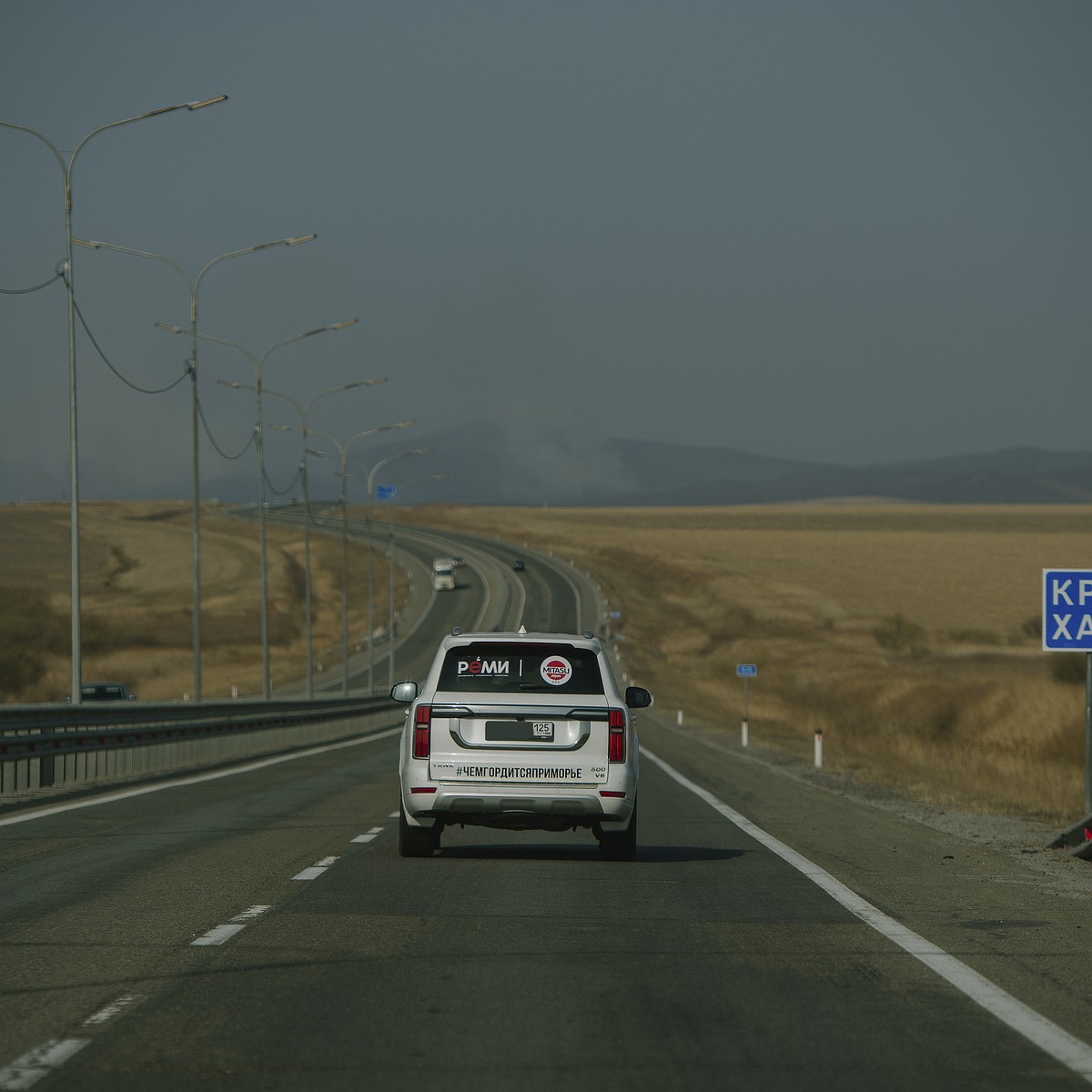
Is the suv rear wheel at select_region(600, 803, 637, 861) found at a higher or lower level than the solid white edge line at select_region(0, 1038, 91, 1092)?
lower

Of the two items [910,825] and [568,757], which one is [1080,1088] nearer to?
[568,757]

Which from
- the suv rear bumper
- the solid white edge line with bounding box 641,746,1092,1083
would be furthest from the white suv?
the solid white edge line with bounding box 641,746,1092,1083

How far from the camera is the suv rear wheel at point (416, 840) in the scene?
48.0ft

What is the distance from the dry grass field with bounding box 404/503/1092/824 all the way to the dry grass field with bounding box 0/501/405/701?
1910 centimetres

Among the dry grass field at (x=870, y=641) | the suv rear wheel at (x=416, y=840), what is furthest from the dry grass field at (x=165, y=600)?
the suv rear wheel at (x=416, y=840)

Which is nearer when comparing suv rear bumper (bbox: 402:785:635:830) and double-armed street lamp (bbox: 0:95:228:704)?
suv rear bumper (bbox: 402:785:635:830)

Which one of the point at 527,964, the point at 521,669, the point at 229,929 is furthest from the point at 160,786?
the point at 527,964

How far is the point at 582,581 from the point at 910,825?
101 meters

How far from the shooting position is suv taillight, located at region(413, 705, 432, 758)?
13.9 metres

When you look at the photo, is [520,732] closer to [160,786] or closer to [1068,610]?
[1068,610]

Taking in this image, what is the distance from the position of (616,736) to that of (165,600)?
88.9 metres

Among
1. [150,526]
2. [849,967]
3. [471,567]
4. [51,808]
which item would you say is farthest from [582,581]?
[849,967]

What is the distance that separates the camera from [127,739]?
28.0 m

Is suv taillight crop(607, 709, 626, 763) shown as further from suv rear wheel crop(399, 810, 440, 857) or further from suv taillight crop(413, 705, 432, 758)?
suv rear wheel crop(399, 810, 440, 857)
